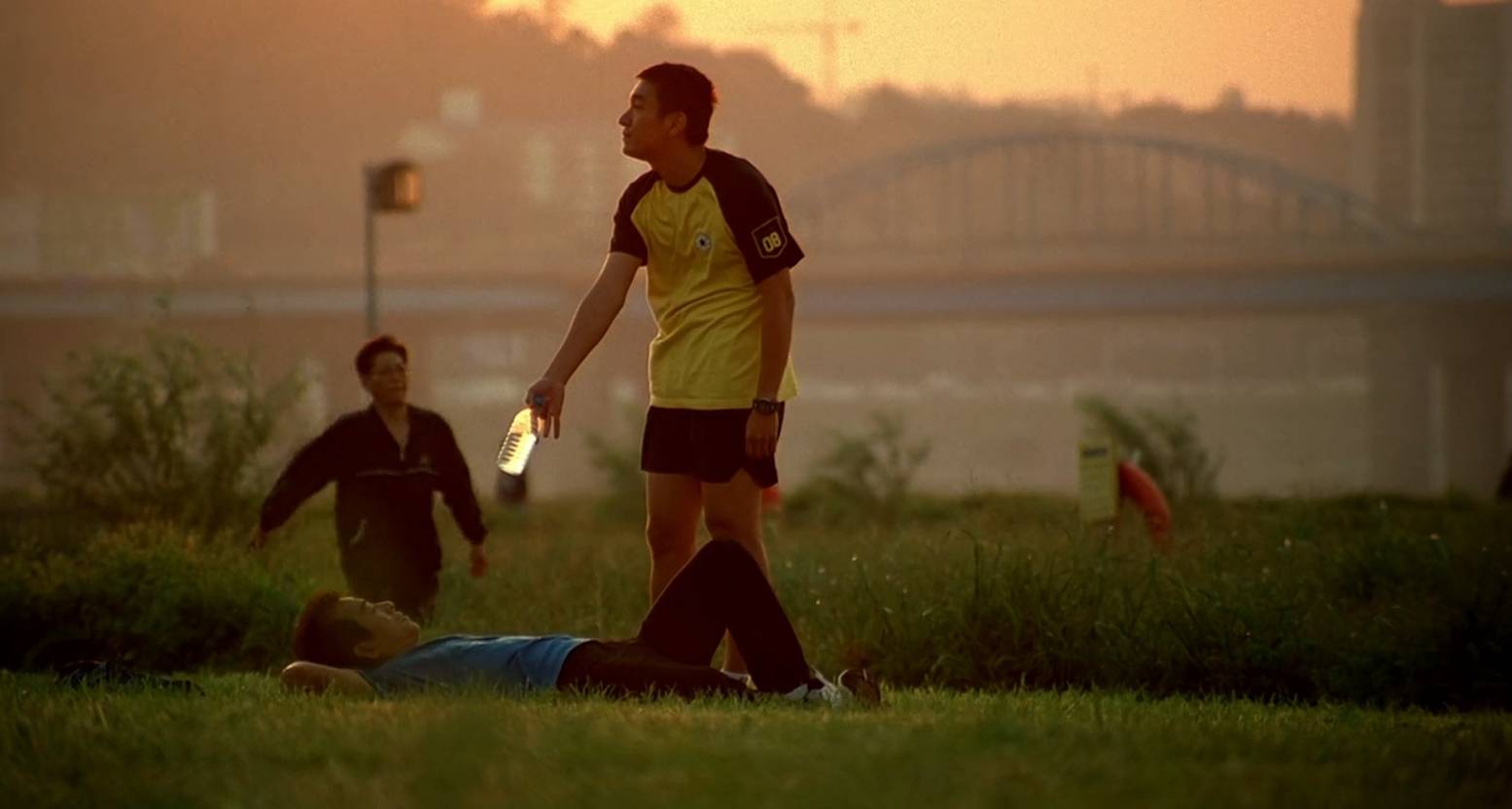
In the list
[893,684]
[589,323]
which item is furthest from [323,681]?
[893,684]

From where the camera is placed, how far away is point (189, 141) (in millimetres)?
85125

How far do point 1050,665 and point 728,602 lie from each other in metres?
2.97

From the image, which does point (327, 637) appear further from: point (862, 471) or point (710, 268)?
point (862, 471)

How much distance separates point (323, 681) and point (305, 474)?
12.4ft

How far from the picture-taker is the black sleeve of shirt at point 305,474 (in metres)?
11.2

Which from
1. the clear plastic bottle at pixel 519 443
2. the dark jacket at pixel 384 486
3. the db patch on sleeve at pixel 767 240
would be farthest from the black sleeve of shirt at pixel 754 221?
the dark jacket at pixel 384 486

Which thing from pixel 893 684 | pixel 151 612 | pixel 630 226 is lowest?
pixel 893 684

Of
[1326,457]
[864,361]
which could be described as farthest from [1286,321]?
[1326,457]

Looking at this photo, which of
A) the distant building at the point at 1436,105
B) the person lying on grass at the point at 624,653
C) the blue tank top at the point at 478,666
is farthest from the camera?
the distant building at the point at 1436,105

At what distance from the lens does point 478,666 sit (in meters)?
7.88

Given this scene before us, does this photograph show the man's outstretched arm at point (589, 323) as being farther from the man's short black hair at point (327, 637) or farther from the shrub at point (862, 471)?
the shrub at point (862, 471)

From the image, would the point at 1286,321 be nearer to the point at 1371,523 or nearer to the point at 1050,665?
the point at 1371,523

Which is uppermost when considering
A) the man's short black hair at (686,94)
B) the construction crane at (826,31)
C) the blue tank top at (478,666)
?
the construction crane at (826,31)

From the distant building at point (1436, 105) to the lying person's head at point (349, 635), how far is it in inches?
5519
